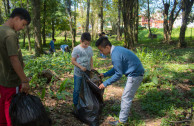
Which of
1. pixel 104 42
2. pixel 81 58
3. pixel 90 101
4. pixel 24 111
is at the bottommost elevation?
pixel 90 101

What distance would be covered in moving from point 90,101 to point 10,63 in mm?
1516

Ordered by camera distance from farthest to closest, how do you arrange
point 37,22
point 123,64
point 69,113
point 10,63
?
point 37,22 < point 69,113 < point 123,64 < point 10,63

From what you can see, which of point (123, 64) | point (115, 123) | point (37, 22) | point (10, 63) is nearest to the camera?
point (10, 63)

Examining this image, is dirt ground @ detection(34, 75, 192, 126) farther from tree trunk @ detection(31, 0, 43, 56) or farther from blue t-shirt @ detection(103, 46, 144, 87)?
tree trunk @ detection(31, 0, 43, 56)

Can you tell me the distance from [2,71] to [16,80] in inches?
8.1

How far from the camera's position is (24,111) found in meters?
1.93

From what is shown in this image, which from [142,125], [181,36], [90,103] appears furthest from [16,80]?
[181,36]

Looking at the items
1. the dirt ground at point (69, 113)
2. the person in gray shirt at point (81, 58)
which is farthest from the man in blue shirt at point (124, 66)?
the dirt ground at point (69, 113)

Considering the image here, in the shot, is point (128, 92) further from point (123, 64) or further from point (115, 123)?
point (115, 123)

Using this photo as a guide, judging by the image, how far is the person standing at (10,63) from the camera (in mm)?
1739

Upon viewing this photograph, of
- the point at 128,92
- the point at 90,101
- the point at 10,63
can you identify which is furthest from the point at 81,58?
the point at 10,63

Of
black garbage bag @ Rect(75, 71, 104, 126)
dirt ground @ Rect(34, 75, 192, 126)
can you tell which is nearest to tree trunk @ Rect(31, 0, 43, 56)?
dirt ground @ Rect(34, 75, 192, 126)

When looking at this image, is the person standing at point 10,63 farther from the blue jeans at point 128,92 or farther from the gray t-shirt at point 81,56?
the blue jeans at point 128,92

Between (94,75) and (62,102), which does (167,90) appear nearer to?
(94,75)
